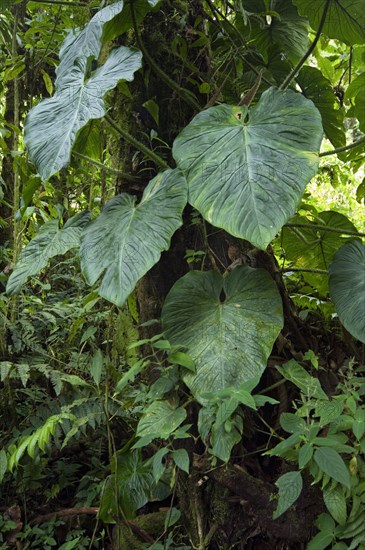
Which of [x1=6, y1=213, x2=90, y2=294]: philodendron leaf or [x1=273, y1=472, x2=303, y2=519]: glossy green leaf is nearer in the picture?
[x1=273, y1=472, x2=303, y2=519]: glossy green leaf

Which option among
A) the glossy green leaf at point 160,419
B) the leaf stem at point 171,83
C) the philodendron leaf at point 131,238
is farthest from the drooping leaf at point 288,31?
the glossy green leaf at point 160,419

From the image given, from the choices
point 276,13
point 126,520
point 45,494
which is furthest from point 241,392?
point 276,13

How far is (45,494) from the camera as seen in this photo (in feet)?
5.81

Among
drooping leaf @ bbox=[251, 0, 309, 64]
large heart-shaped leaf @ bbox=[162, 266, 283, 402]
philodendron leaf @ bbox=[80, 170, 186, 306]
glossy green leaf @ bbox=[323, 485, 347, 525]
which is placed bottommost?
glossy green leaf @ bbox=[323, 485, 347, 525]

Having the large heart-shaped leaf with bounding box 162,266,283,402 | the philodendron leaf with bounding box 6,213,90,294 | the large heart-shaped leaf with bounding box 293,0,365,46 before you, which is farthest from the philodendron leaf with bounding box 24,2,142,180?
the large heart-shaped leaf with bounding box 293,0,365,46

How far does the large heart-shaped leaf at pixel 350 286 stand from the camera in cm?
130

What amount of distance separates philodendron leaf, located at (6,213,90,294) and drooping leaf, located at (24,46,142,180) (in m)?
0.28

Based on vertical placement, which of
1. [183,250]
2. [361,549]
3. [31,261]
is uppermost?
[31,261]

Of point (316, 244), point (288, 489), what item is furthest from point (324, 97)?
point (288, 489)

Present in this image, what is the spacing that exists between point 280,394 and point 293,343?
19 cm

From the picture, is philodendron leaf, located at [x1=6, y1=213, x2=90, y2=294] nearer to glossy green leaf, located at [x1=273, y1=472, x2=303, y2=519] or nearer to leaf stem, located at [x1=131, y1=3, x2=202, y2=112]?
leaf stem, located at [x1=131, y1=3, x2=202, y2=112]

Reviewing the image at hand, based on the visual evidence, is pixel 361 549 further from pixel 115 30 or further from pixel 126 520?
pixel 115 30

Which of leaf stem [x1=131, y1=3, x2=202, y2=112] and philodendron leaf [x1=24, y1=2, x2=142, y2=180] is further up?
philodendron leaf [x1=24, y1=2, x2=142, y2=180]

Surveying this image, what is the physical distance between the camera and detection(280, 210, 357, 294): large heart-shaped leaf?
5.98 feet
